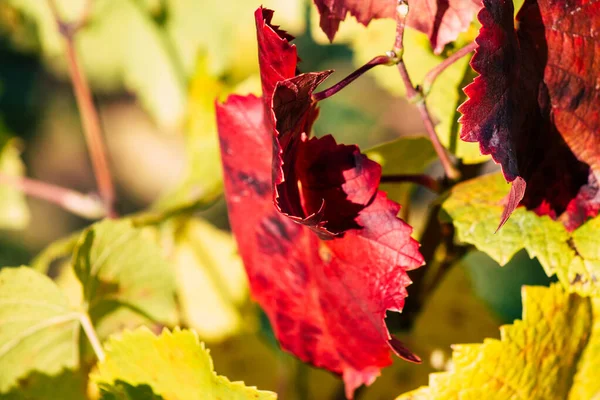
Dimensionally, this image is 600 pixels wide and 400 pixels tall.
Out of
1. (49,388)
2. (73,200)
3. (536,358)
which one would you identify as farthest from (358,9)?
(73,200)

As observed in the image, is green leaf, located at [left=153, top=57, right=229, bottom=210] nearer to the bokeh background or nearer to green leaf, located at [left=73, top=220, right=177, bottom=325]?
the bokeh background

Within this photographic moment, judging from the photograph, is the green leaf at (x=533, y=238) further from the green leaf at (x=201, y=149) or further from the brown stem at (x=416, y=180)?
the green leaf at (x=201, y=149)

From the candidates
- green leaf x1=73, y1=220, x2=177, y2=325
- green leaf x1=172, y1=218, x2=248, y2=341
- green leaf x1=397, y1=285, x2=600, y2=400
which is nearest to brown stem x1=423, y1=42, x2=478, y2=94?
green leaf x1=397, y1=285, x2=600, y2=400

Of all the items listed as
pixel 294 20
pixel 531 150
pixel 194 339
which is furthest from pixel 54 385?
pixel 294 20

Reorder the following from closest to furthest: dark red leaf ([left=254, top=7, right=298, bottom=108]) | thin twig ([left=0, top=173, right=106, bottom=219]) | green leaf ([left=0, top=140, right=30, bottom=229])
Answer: dark red leaf ([left=254, top=7, right=298, bottom=108])
thin twig ([left=0, top=173, right=106, bottom=219])
green leaf ([left=0, top=140, right=30, bottom=229])

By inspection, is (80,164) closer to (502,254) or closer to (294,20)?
(294,20)

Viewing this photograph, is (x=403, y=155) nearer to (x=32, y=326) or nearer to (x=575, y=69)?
(x=575, y=69)
